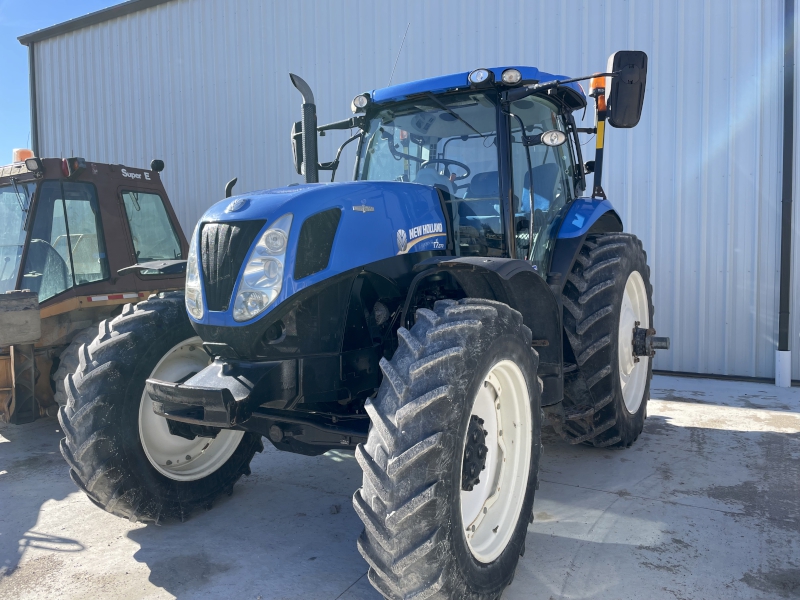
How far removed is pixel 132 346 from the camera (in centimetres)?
311

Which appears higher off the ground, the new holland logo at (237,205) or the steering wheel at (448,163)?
the steering wheel at (448,163)

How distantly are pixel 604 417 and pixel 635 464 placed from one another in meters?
0.43

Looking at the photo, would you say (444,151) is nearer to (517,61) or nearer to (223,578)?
(223,578)

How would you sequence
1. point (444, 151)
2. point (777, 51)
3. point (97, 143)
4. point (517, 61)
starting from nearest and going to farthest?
point (444, 151) → point (777, 51) → point (517, 61) → point (97, 143)

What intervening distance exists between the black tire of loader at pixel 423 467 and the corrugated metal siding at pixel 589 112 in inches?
207

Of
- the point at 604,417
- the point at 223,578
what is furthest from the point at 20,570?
the point at 604,417

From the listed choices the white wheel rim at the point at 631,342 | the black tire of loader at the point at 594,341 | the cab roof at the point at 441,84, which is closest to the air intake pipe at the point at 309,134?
the cab roof at the point at 441,84

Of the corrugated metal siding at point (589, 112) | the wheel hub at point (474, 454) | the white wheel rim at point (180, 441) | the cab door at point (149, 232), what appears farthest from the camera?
the corrugated metal siding at point (589, 112)

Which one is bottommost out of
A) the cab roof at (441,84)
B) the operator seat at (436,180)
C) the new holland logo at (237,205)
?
the new holland logo at (237,205)

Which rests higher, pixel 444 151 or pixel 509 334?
pixel 444 151

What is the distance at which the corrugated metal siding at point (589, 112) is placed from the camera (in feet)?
21.4

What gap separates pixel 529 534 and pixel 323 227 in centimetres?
179

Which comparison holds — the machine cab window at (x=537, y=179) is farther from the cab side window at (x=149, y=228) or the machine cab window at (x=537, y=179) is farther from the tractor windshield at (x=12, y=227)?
the tractor windshield at (x=12, y=227)

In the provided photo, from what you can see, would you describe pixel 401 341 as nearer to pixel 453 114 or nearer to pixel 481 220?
pixel 481 220
